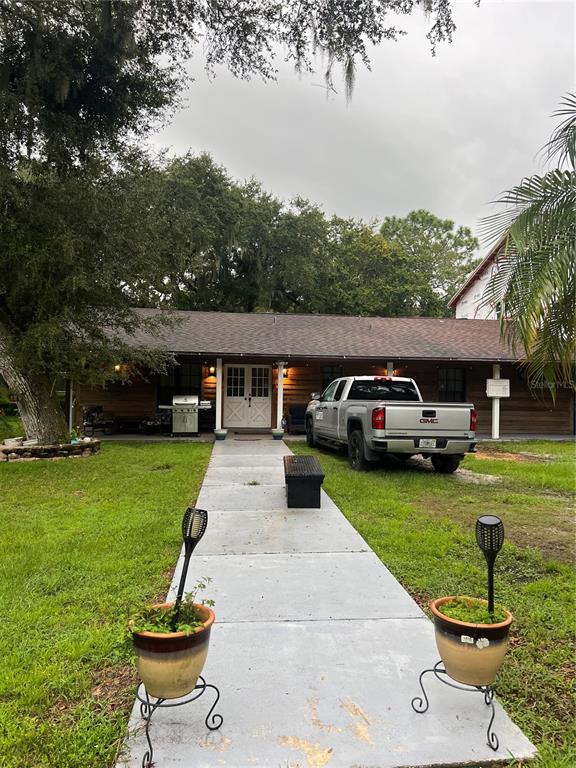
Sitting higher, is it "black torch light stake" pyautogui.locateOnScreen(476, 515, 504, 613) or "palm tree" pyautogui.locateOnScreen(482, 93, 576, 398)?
"palm tree" pyautogui.locateOnScreen(482, 93, 576, 398)

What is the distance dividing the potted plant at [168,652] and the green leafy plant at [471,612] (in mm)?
Result: 1143

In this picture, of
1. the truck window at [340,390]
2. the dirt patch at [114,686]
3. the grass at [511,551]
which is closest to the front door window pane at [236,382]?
the truck window at [340,390]

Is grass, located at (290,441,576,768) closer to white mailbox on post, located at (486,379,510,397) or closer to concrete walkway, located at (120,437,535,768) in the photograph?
concrete walkway, located at (120,437,535,768)

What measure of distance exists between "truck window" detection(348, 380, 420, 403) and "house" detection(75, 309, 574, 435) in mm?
4777

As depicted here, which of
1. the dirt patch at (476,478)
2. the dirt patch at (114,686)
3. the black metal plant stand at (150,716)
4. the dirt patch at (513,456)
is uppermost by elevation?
the black metal plant stand at (150,716)

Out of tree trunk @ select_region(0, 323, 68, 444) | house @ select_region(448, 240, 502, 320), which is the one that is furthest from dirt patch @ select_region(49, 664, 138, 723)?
house @ select_region(448, 240, 502, 320)

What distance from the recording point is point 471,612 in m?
2.33

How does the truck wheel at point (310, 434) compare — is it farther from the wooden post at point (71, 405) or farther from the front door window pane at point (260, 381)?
the wooden post at point (71, 405)

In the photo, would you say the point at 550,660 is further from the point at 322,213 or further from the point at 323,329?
the point at 322,213

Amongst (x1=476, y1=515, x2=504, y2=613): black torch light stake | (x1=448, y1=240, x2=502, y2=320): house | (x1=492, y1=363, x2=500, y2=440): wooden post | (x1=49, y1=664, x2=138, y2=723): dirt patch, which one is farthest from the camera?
(x1=448, y1=240, x2=502, y2=320): house

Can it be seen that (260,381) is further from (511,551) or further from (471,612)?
(471,612)

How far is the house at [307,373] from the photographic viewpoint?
15.4m

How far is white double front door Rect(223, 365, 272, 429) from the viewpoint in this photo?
1653cm

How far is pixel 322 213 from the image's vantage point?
31.1m
